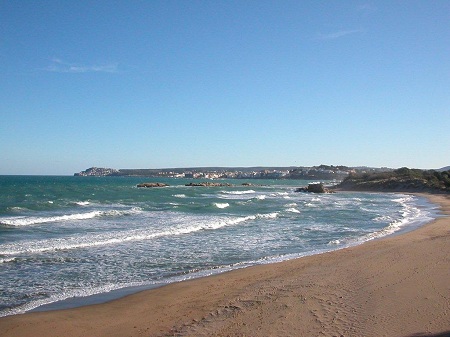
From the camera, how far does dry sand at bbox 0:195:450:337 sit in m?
7.25

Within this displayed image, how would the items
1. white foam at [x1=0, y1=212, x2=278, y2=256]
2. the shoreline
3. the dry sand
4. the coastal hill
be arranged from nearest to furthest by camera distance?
the dry sand
the shoreline
white foam at [x1=0, y1=212, x2=278, y2=256]
the coastal hill

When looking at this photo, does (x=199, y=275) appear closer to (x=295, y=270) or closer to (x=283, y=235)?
(x=295, y=270)

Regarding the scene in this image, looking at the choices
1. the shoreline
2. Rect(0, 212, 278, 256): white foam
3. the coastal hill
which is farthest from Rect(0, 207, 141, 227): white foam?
the coastal hill

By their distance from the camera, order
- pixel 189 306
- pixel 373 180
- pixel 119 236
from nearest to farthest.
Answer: pixel 189 306 → pixel 119 236 → pixel 373 180

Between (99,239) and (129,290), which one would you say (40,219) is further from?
(129,290)

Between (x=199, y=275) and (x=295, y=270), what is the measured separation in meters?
2.64

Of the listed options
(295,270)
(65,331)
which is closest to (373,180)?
(295,270)

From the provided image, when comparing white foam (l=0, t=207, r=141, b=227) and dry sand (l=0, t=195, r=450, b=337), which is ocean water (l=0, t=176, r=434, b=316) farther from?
dry sand (l=0, t=195, r=450, b=337)

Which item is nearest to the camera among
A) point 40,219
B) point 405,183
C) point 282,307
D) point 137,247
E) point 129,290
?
point 282,307

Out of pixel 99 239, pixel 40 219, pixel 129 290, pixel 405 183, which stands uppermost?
pixel 405 183

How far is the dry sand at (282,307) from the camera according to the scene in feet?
23.8

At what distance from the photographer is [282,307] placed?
8.40 m

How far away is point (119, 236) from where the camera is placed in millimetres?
18469

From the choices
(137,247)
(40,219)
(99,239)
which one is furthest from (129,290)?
(40,219)
